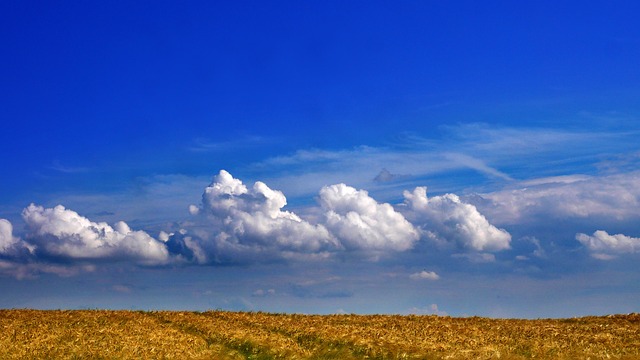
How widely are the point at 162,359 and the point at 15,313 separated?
53.1 ft

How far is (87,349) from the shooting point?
3719cm

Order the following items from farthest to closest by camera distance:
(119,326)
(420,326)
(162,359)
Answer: (420,326), (119,326), (162,359)

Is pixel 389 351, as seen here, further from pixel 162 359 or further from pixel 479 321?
pixel 479 321

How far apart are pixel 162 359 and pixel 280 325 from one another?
10047 millimetres

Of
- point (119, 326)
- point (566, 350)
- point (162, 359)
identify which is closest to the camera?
point (162, 359)

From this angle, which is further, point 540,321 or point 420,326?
point 540,321

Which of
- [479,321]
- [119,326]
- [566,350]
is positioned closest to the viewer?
[566,350]

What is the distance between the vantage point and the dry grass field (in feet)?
123

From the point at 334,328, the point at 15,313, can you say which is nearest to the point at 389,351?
the point at 334,328

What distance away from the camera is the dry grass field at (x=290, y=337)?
37.5m

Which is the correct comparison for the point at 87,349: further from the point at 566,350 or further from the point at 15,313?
the point at 566,350

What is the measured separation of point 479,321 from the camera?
5025 centimetres

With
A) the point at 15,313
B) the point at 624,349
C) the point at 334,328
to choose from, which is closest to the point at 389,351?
the point at 334,328

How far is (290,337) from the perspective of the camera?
41.2m
